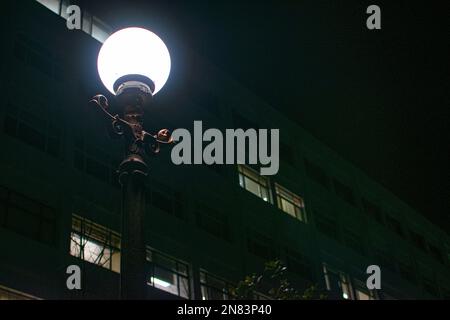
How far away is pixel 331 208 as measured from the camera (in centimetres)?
4194

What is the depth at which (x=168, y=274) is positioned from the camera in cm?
2669

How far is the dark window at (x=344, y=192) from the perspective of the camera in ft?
145

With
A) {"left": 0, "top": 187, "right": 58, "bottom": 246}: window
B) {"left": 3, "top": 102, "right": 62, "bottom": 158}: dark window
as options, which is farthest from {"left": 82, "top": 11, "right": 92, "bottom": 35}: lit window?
{"left": 0, "top": 187, "right": 58, "bottom": 246}: window

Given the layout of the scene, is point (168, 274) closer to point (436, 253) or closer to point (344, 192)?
point (344, 192)

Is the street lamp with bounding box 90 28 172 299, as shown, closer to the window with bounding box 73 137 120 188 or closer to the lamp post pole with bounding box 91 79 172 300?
the lamp post pole with bounding box 91 79 172 300

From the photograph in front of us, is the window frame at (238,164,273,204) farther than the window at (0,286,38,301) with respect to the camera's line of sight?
Yes

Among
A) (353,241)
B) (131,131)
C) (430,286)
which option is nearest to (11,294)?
(131,131)

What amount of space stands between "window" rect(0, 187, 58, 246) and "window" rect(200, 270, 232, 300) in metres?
7.65

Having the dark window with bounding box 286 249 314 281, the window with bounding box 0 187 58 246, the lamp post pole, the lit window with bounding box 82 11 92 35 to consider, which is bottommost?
the lamp post pole

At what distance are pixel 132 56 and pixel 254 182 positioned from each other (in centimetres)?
3036

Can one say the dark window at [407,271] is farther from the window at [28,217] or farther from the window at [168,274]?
the window at [28,217]

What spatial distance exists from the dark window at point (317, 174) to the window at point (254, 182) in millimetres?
5376

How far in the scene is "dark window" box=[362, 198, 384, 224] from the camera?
1843 inches
